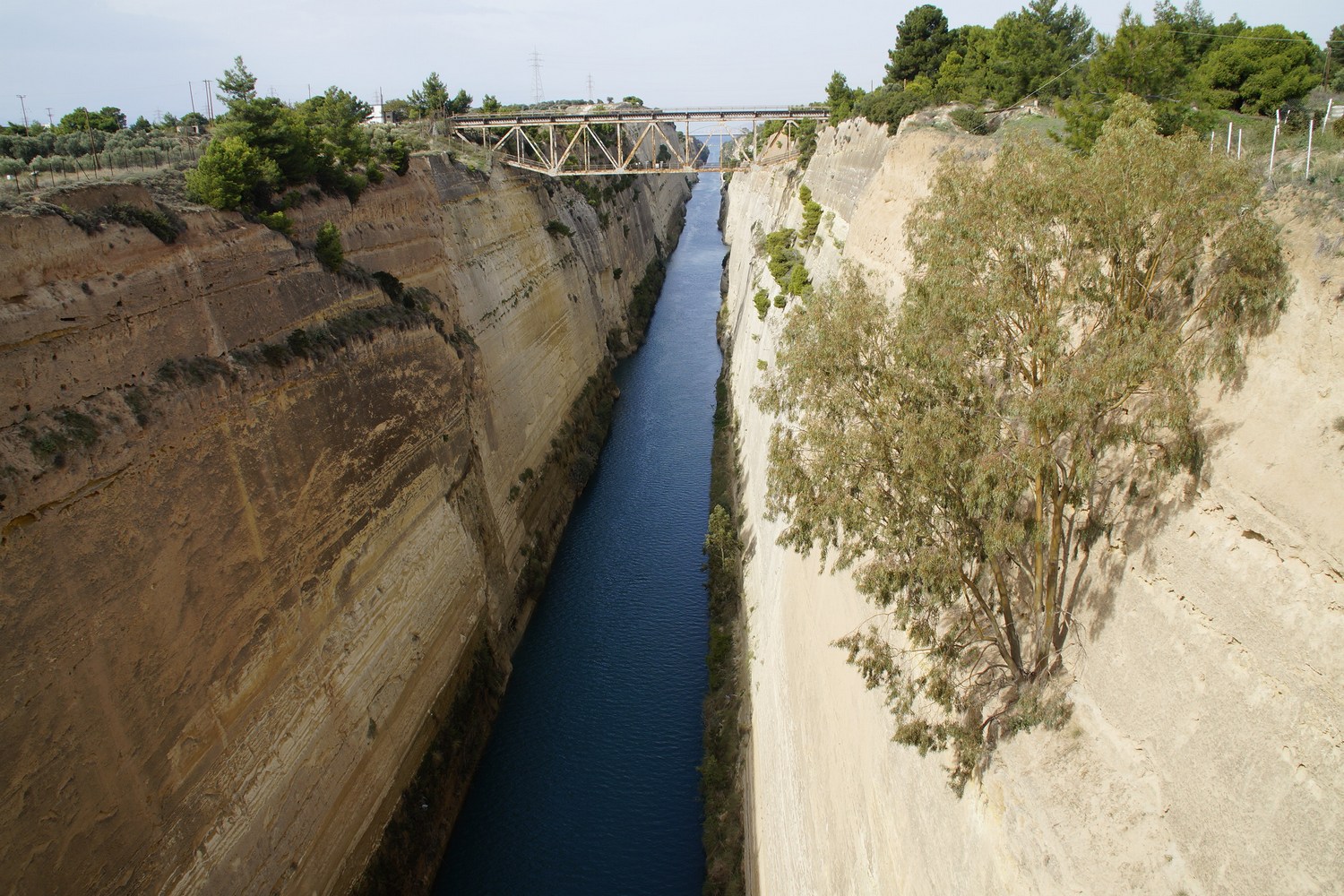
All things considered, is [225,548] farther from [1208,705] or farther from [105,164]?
[1208,705]

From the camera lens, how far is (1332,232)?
564 cm

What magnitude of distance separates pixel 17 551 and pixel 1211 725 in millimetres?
9147

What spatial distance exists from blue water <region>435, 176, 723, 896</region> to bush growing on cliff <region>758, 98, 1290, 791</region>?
725 cm

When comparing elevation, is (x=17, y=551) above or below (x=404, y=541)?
above

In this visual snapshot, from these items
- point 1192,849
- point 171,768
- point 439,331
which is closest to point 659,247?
point 439,331

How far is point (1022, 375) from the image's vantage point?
6324 millimetres

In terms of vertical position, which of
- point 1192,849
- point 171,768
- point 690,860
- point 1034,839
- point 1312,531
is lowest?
point 690,860

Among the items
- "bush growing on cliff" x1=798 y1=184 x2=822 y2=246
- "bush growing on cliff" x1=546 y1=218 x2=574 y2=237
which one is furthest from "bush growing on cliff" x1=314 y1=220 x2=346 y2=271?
"bush growing on cliff" x1=546 y1=218 x2=574 y2=237

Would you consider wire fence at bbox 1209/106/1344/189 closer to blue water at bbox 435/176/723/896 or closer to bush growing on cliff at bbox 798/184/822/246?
blue water at bbox 435/176/723/896

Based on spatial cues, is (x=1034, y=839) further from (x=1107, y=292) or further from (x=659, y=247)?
(x=659, y=247)

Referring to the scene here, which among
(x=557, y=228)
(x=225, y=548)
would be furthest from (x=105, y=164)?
(x=557, y=228)

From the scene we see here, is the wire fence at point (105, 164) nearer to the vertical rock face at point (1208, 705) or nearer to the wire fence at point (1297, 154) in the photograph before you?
the vertical rock face at point (1208, 705)

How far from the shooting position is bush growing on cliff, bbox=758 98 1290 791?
5719 millimetres

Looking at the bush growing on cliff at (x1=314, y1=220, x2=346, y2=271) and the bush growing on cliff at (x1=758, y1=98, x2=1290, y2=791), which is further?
the bush growing on cliff at (x1=314, y1=220, x2=346, y2=271)
